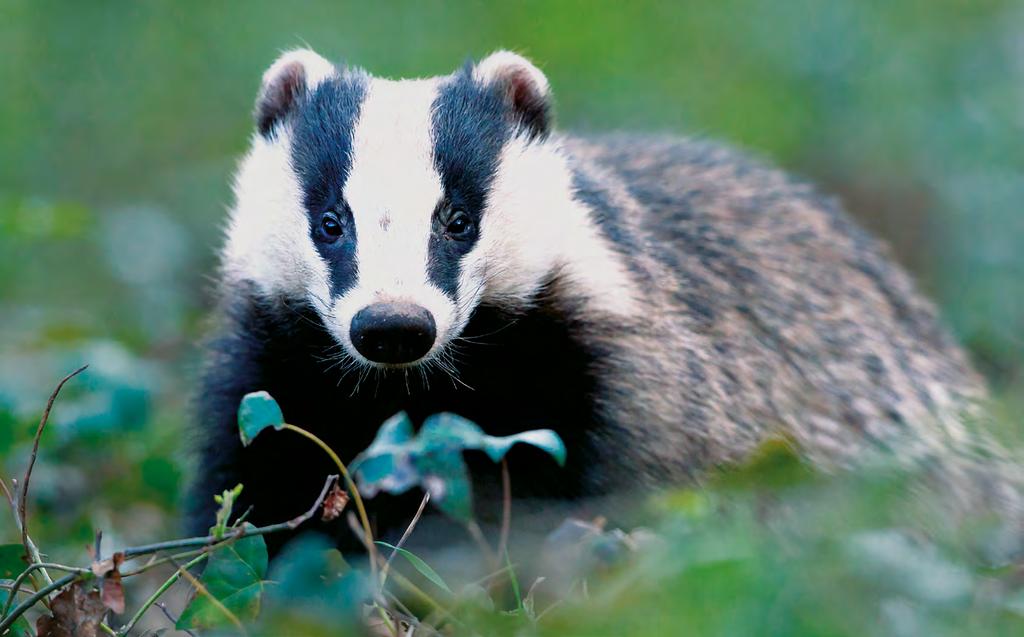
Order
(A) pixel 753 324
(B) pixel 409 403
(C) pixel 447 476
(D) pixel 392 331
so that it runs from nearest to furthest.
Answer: (C) pixel 447 476 → (D) pixel 392 331 → (B) pixel 409 403 → (A) pixel 753 324

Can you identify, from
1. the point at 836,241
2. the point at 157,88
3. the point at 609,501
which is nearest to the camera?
the point at 609,501

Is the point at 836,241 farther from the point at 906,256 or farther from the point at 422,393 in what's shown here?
the point at 906,256

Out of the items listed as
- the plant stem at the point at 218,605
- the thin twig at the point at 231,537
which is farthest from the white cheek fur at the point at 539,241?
the plant stem at the point at 218,605

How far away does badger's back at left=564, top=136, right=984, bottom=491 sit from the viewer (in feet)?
10.8

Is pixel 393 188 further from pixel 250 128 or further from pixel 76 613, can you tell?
pixel 250 128

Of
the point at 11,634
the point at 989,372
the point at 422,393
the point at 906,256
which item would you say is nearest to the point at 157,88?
the point at 906,256

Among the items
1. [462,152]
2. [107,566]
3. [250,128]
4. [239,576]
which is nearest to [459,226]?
[462,152]

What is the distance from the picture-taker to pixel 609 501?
10.1ft

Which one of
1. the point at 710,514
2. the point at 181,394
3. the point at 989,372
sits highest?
the point at 710,514

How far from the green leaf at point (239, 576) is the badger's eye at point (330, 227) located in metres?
0.80

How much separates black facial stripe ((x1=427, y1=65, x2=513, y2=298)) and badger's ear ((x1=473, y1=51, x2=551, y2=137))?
1.4 inches

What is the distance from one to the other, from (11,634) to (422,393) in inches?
41.4

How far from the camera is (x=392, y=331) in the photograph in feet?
8.57

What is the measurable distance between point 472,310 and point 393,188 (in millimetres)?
318
